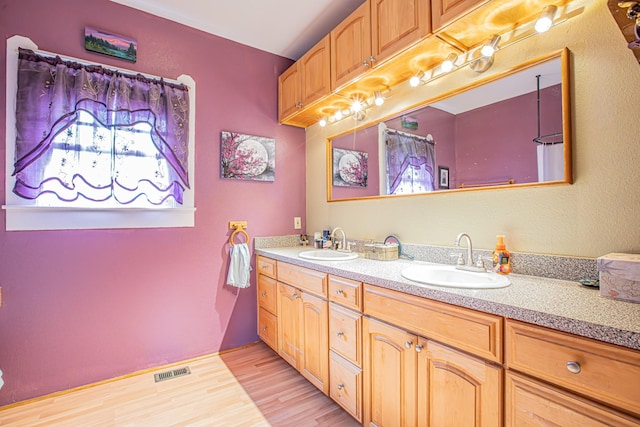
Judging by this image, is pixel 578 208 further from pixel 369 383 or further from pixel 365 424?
pixel 365 424

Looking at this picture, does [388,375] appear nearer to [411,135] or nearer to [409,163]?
[409,163]

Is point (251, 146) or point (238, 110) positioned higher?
point (238, 110)

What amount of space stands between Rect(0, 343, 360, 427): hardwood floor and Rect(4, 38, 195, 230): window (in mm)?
1091

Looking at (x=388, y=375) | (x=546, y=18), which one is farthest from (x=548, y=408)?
(x=546, y=18)

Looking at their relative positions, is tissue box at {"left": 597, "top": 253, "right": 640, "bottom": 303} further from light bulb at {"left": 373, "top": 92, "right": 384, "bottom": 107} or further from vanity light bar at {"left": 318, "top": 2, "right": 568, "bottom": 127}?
light bulb at {"left": 373, "top": 92, "right": 384, "bottom": 107}

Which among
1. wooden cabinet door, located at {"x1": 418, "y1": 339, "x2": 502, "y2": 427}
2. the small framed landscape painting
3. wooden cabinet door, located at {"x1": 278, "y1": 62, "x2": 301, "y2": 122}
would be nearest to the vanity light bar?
wooden cabinet door, located at {"x1": 278, "y1": 62, "x2": 301, "y2": 122}

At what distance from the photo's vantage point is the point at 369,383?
148 centimetres

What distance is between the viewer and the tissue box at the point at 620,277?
3.01 feet

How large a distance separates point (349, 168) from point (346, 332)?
53.3 inches

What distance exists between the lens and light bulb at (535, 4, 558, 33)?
1.25m

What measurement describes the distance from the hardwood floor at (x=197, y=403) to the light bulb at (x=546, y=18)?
6.87 ft

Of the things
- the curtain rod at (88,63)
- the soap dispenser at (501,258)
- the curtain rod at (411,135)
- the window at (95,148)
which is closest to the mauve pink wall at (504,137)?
the curtain rod at (411,135)

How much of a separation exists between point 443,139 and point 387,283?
3.24 feet

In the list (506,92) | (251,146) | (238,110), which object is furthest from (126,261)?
(506,92)
